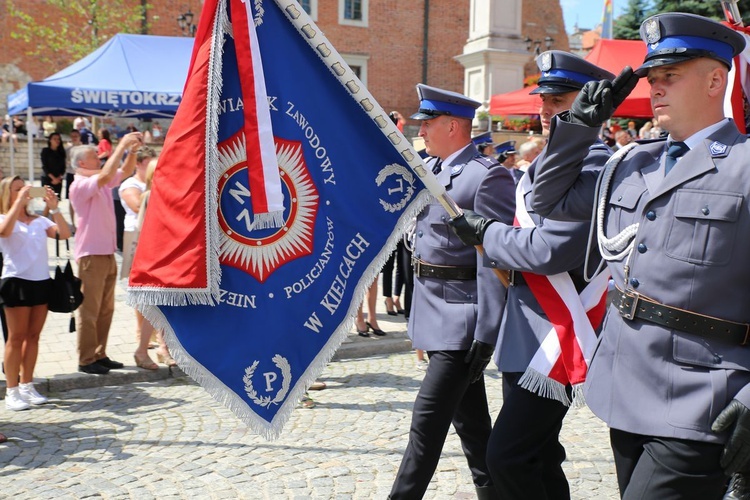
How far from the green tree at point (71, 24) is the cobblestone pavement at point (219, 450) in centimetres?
2184

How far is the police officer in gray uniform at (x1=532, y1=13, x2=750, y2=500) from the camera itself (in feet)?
7.35

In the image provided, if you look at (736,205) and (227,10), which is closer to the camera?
(736,205)

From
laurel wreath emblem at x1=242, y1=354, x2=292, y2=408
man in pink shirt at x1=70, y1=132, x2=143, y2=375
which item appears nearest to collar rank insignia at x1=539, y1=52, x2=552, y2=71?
laurel wreath emblem at x1=242, y1=354, x2=292, y2=408

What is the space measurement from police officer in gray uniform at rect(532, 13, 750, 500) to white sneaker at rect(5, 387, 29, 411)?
4.89 metres

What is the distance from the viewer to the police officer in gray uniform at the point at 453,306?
3699 millimetres

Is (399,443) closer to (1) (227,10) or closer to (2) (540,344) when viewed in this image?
(2) (540,344)

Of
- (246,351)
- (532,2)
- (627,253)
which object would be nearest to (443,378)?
(246,351)

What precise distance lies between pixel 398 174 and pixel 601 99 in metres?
1.18

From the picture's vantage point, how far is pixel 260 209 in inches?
122

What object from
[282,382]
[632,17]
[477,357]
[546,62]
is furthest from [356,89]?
[632,17]

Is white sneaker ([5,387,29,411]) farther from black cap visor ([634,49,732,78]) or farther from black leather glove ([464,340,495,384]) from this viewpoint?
black cap visor ([634,49,732,78])

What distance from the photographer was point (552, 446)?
3.35m

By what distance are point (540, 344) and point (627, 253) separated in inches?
33.9

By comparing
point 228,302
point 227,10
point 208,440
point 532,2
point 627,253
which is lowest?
point 208,440
